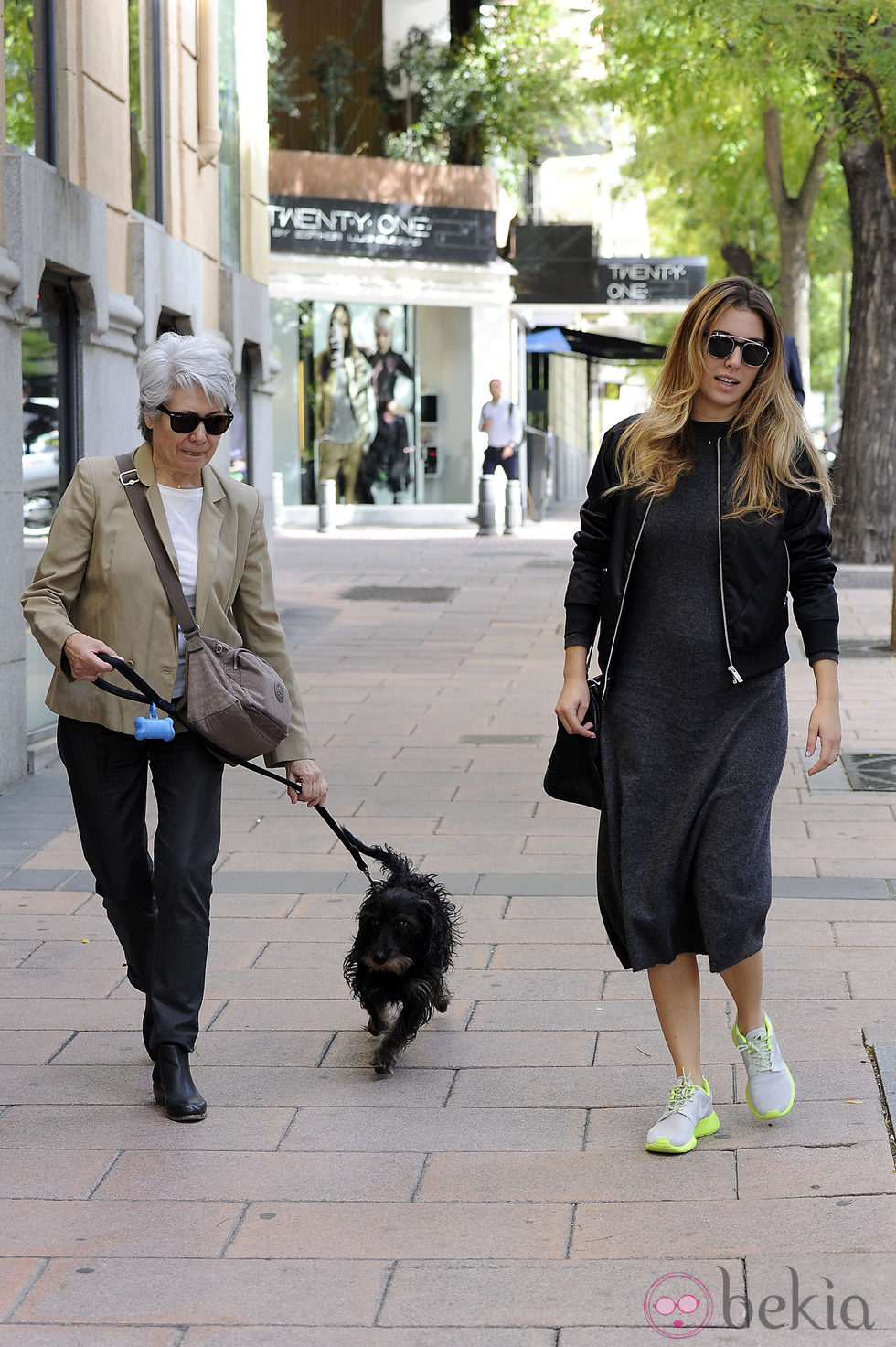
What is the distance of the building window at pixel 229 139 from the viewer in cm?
1366

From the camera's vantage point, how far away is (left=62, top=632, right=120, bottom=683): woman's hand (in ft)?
12.5

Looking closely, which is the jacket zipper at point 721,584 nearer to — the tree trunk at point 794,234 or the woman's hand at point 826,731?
the woman's hand at point 826,731

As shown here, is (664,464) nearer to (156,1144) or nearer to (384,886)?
(384,886)

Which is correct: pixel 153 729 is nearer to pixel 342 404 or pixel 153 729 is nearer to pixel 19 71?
pixel 19 71

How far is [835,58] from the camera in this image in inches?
596

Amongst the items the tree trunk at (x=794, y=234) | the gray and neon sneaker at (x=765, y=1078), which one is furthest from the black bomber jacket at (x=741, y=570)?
the tree trunk at (x=794, y=234)

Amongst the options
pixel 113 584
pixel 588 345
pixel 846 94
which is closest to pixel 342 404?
pixel 588 345

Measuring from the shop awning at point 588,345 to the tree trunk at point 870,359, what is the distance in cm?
1389

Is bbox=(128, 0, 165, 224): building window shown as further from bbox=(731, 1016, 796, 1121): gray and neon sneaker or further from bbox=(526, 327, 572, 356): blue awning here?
bbox=(526, 327, 572, 356): blue awning

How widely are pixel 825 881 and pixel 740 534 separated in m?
2.80

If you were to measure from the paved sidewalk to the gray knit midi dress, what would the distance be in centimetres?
55

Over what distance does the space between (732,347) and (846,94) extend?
40.2 feet

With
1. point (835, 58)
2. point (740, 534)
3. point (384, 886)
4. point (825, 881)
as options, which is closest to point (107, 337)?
point (825, 881)

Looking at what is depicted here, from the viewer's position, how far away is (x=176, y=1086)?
414 cm
